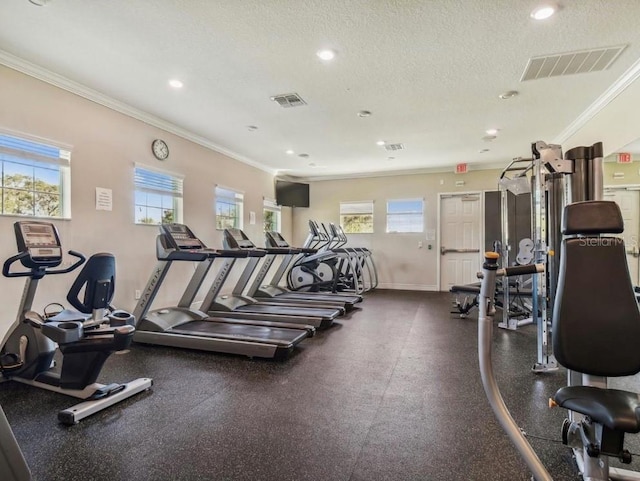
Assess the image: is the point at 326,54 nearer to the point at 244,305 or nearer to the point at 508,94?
the point at 508,94

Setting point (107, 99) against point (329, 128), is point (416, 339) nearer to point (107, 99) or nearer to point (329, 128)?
point (329, 128)

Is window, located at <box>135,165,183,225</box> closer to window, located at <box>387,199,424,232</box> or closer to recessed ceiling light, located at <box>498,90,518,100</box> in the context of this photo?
recessed ceiling light, located at <box>498,90,518,100</box>

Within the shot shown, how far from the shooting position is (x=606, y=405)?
133 centimetres

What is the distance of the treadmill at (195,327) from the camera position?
343 cm

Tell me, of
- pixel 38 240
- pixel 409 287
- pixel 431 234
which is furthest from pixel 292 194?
pixel 38 240

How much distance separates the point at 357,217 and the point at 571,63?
226 inches

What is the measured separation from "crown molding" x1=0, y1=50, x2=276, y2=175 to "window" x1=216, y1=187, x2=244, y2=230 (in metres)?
0.80

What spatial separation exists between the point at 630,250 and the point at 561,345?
5942 mm

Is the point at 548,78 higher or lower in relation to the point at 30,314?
higher

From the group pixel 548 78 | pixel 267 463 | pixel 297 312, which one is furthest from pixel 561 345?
pixel 297 312

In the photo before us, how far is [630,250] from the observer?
5.88 metres

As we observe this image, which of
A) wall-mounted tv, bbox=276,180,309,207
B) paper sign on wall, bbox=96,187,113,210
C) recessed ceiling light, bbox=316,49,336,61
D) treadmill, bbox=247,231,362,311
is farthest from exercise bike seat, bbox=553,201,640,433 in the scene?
wall-mounted tv, bbox=276,180,309,207

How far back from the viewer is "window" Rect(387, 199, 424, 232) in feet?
27.2

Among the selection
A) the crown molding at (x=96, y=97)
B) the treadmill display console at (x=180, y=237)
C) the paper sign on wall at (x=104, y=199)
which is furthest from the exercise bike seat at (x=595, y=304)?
the crown molding at (x=96, y=97)
